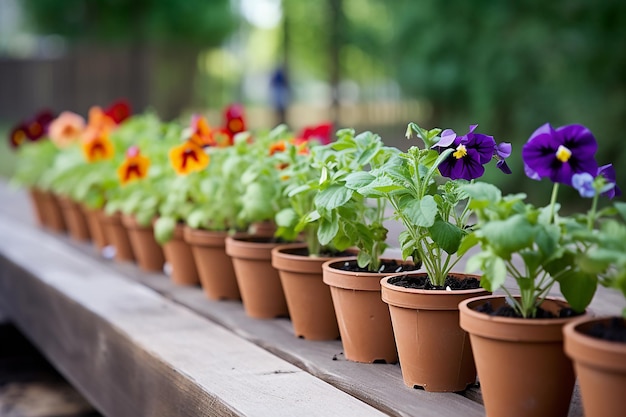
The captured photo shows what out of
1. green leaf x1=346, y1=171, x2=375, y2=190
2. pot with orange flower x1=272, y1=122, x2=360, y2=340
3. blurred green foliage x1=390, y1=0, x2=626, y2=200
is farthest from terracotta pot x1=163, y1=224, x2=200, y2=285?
blurred green foliage x1=390, y1=0, x2=626, y2=200

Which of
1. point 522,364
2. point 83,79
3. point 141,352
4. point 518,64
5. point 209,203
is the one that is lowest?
point 141,352

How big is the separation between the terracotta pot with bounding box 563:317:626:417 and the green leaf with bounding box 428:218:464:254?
347 mm

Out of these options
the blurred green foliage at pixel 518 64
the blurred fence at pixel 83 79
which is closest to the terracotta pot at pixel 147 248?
the blurred green foliage at pixel 518 64

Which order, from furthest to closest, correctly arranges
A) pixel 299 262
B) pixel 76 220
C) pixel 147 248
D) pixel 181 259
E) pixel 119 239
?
1. pixel 76 220
2. pixel 119 239
3. pixel 147 248
4. pixel 181 259
5. pixel 299 262

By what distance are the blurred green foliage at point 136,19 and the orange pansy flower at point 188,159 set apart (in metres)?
12.1

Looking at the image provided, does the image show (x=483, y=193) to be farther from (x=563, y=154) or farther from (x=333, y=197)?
(x=333, y=197)

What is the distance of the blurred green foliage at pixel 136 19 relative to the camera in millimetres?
14031

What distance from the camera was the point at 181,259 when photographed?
7.69 ft

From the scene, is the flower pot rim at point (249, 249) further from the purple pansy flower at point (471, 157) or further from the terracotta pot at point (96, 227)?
the terracotta pot at point (96, 227)

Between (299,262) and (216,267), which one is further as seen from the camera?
(216,267)

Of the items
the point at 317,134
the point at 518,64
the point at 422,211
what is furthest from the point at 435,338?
the point at 518,64

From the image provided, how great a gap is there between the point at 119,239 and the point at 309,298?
1263mm

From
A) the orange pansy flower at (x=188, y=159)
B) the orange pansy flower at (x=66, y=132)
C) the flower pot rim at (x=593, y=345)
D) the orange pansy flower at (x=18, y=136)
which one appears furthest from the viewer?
the orange pansy flower at (x=18, y=136)

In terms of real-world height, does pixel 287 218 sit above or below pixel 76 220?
above
